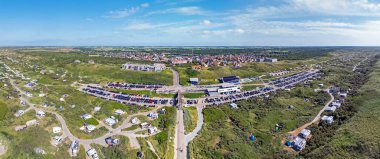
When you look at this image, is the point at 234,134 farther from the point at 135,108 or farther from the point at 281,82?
the point at 281,82

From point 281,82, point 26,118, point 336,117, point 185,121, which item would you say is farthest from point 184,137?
point 281,82

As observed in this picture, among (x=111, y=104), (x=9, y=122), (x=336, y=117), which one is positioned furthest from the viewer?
(x=111, y=104)

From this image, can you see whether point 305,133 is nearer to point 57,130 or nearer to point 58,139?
point 58,139

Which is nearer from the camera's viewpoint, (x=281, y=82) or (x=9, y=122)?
(x=9, y=122)

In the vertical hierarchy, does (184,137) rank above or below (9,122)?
below

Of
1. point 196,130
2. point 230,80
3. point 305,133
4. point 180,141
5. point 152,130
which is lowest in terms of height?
point 305,133

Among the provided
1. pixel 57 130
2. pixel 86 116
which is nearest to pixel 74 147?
pixel 57 130

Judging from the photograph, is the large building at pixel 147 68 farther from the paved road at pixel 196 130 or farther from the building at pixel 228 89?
the paved road at pixel 196 130
